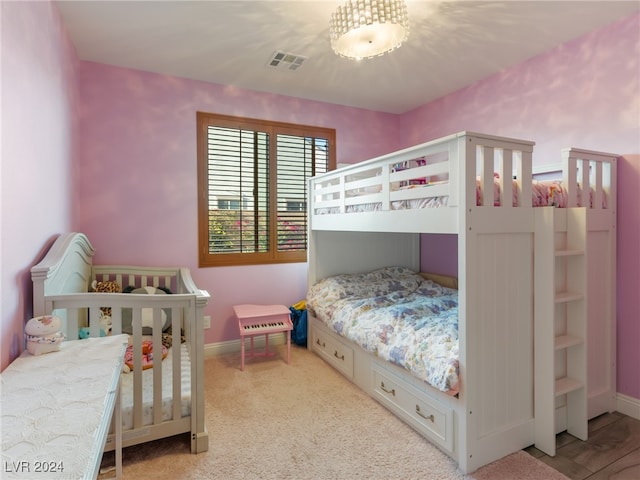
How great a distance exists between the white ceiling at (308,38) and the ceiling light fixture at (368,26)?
23cm

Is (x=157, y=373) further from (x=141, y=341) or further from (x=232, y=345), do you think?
(x=232, y=345)

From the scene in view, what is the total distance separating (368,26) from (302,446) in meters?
2.21

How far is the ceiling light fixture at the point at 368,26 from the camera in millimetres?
1740

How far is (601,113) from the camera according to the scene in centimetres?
228

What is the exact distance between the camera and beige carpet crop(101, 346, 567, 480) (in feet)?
Answer: 5.51

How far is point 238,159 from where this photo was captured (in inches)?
129

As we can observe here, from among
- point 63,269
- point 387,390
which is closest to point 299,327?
point 387,390

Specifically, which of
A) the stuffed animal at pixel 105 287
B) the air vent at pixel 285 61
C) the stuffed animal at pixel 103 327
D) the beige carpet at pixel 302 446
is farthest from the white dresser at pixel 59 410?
the air vent at pixel 285 61

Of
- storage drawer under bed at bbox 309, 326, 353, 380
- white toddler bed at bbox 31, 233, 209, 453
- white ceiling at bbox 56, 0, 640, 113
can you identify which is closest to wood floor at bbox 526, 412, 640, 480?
storage drawer under bed at bbox 309, 326, 353, 380

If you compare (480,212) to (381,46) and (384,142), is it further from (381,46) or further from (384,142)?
(384,142)

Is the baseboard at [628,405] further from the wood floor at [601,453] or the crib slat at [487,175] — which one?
the crib slat at [487,175]

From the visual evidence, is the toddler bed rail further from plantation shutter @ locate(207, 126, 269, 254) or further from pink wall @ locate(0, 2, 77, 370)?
pink wall @ locate(0, 2, 77, 370)

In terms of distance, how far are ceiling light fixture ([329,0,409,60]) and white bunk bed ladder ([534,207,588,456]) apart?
1198mm

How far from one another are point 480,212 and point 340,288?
1565 mm
